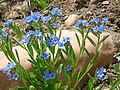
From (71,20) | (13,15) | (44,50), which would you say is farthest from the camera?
(13,15)

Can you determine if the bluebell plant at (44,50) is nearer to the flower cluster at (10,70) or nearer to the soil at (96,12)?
the flower cluster at (10,70)

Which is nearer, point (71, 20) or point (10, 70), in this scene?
point (10, 70)

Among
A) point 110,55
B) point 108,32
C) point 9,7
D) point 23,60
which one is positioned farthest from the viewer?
point 9,7

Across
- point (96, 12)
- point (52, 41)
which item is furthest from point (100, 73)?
point (96, 12)

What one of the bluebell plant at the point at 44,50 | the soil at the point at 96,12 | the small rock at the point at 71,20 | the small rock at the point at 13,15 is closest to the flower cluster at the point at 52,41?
the bluebell plant at the point at 44,50

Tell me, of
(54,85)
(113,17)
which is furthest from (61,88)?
(113,17)

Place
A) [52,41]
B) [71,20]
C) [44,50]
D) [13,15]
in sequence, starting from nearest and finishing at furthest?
[52,41], [44,50], [71,20], [13,15]

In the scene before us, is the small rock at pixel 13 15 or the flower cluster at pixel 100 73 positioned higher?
the flower cluster at pixel 100 73

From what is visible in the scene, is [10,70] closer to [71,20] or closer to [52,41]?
[52,41]

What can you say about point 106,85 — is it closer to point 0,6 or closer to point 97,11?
point 97,11

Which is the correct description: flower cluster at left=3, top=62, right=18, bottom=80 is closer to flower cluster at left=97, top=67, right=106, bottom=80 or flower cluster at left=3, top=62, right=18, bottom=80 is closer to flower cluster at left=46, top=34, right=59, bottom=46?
flower cluster at left=46, top=34, right=59, bottom=46

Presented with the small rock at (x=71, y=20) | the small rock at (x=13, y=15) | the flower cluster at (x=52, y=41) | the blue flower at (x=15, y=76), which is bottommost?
the small rock at (x=13, y=15)
